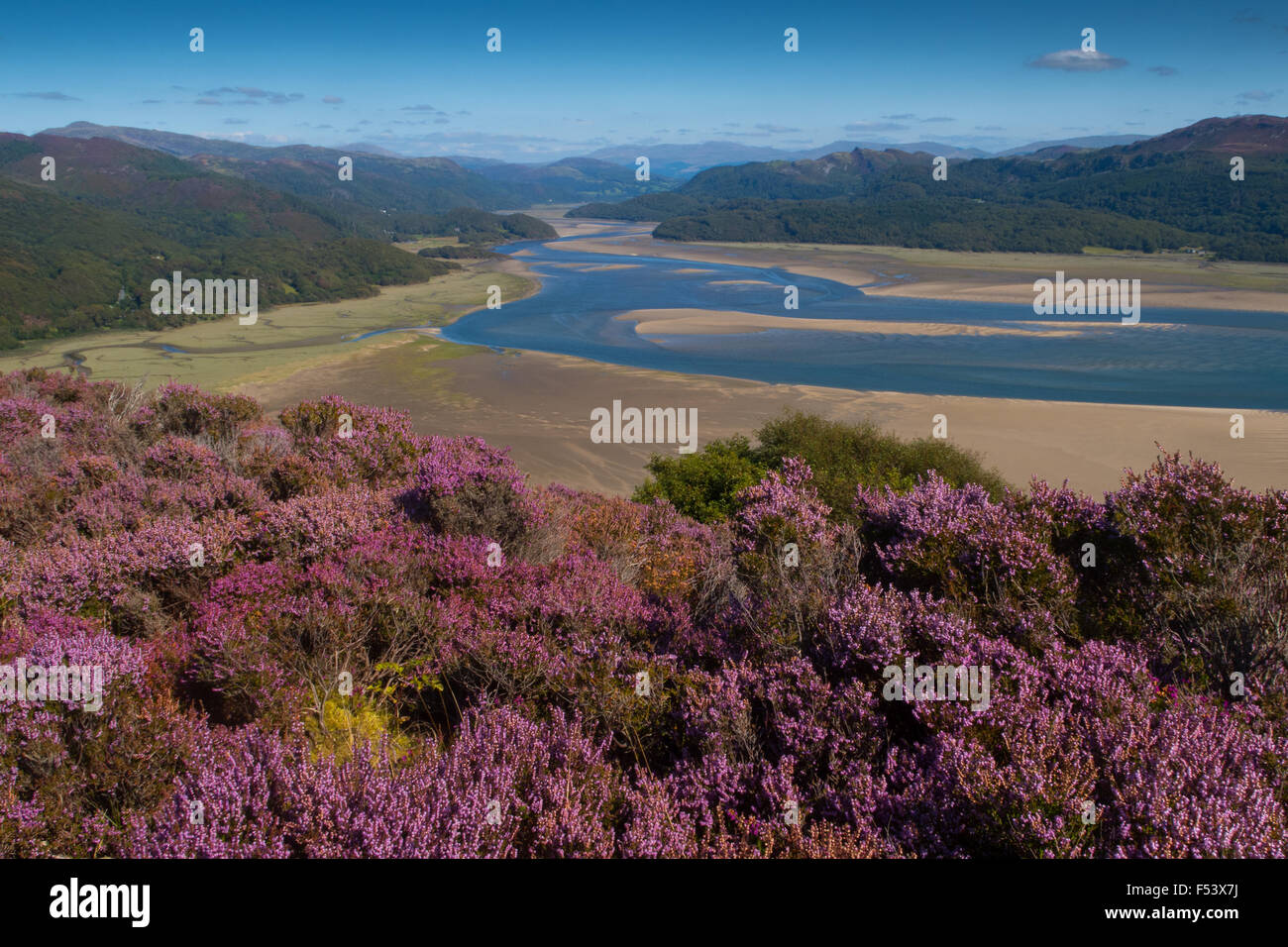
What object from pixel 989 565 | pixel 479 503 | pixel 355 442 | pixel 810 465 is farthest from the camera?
pixel 810 465

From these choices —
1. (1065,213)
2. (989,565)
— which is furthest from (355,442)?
(1065,213)

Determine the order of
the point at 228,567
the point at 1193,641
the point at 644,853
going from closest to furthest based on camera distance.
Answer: the point at 644,853, the point at 1193,641, the point at 228,567

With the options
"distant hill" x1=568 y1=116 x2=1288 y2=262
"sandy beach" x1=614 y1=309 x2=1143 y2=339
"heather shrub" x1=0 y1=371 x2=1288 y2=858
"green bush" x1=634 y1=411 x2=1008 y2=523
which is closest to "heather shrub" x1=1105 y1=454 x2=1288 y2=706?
"heather shrub" x1=0 y1=371 x2=1288 y2=858

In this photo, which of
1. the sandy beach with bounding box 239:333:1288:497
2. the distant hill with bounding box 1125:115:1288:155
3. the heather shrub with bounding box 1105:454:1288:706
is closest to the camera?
the heather shrub with bounding box 1105:454:1288:706

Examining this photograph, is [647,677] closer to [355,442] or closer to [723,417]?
[355,442]

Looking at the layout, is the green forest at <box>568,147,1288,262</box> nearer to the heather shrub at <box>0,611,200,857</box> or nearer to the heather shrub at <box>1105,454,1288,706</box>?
the heather shrub at <box>1105,454,1288,706</box>

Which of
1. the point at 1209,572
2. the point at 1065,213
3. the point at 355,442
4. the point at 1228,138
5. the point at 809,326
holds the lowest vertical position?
the point at 1209,572

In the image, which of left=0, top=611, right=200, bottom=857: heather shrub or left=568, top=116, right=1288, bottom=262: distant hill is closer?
left=0, top=611, right=200, bottom=857: heather shrub
